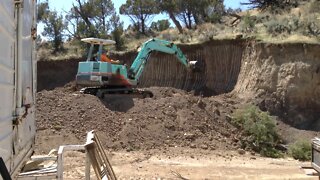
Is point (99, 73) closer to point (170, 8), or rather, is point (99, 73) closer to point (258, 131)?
point (258, 131)

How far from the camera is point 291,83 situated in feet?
84.6

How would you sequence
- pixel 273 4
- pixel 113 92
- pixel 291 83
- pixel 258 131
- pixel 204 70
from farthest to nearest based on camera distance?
pixel 273 4
pixel 204 70
pixel 291 83
pixel 113 92
pixel 258 131

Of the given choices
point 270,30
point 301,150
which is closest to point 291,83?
point 270,30

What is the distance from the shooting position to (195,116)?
21.6 metres

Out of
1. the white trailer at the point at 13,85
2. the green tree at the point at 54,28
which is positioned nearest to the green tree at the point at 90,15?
the green tree at the point at 54,28

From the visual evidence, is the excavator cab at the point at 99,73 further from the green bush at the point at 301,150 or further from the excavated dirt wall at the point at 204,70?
the green bush at the point at 301,150

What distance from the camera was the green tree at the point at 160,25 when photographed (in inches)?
1930

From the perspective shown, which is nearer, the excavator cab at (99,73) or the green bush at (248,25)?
the excavator cab at (99,73)

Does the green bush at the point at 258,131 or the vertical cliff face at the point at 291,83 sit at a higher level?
the vertical cliff face at the point at 291,83

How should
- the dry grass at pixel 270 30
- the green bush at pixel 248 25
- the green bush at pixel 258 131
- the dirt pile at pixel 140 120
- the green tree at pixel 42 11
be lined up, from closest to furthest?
the dirt pile at pixel 140 120 → the green bush at pixel 258 131 → the dry grass at pixel 270 30 → the green bush at pixel 248 25 → the green tree at pixel 42 11

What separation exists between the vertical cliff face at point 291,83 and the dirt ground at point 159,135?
1.72 m

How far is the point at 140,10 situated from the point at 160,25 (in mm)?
2816

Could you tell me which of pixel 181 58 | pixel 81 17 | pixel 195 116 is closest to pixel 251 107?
pixel 195 116

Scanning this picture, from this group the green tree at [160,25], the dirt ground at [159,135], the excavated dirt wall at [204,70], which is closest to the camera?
the dirt ground at [159,135]
